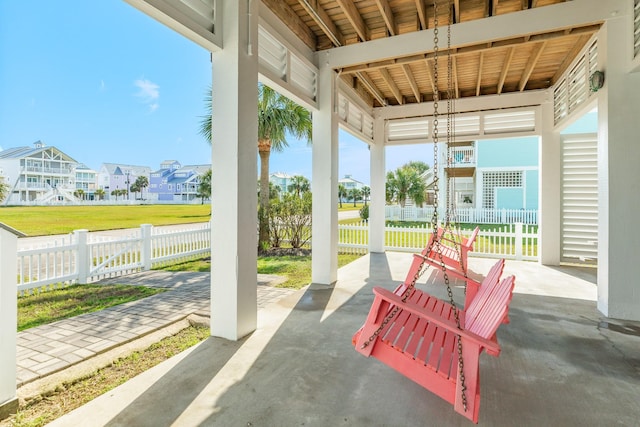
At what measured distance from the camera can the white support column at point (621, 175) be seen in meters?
4.11

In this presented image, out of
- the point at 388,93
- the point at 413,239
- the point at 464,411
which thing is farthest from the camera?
the point at 413,239

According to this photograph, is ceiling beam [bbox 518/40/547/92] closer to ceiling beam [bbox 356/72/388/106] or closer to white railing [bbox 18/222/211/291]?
ceiling beam [bbox 356/72/388/106]

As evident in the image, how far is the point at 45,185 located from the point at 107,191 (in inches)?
678

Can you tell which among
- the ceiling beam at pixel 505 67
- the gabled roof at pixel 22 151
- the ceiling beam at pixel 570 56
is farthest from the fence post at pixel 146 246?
the gabled roof at pixel 22 151

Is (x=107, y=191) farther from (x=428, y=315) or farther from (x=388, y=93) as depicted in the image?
(x=428, y=315)

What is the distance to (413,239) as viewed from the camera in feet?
30.7

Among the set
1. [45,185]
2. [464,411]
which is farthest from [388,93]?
[45,185]

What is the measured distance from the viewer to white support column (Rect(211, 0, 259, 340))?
3.38 meters

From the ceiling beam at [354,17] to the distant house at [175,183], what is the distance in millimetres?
36133

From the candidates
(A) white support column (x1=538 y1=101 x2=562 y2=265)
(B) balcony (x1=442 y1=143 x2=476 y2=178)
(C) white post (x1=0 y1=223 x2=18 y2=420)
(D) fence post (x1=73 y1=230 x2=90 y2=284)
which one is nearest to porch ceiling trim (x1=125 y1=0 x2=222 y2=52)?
(C) white post (x1=0 y1=223 x2=18 y2=420)

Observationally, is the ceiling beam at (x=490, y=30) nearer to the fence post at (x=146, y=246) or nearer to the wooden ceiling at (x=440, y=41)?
the wooden ceiling at (x=440, y=41)

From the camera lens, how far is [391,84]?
7508 millimetres

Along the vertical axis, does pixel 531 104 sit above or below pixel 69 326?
above

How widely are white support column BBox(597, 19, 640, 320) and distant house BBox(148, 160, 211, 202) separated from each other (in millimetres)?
38608
